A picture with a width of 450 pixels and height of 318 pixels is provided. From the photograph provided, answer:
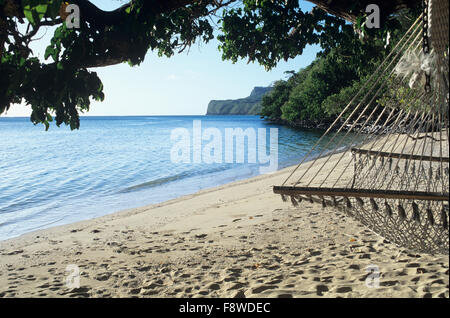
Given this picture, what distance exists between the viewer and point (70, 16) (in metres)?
4.03

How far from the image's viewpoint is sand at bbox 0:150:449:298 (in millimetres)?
3001

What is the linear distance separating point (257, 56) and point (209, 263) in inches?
157

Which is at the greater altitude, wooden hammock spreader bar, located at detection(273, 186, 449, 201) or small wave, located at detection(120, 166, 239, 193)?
wooden hammock spreader bar, located at detection(273, 186, 449, 201)

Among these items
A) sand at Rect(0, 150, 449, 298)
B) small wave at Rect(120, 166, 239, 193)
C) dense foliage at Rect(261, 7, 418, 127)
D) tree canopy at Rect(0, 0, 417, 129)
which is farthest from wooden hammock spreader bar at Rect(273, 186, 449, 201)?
dense foliage at Rect(261, 7, 418, 127)

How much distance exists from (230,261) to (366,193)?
1.70m

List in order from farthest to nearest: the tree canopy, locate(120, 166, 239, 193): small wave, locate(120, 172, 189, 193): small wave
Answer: locate(120, 166, 239, 193): small wave → locate(120, 172, 189, 193): small wave → the tree canopy

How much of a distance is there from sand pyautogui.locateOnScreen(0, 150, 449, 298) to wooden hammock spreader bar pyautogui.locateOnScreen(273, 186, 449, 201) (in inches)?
30.1

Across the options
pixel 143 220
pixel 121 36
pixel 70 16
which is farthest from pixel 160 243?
pixel 70 16

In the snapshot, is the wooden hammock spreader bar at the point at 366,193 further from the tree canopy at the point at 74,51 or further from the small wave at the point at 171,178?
the small wave at the point at 171,178

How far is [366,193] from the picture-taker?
2.41m

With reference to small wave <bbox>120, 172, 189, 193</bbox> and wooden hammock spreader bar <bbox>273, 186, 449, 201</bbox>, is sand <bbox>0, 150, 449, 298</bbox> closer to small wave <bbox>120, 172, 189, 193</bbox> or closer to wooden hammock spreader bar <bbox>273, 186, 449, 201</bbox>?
wooden hammock spreader bar <bbox>273, 186, 449, 201</bbox>

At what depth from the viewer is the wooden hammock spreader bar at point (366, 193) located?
7.43ft

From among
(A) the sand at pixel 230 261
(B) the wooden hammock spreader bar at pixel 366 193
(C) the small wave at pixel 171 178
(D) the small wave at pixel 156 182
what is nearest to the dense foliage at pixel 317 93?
(C) the small wave at pixel 171 178

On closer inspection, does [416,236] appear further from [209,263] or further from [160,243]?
[160,243]
